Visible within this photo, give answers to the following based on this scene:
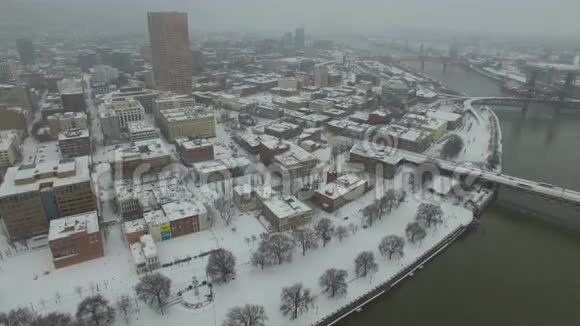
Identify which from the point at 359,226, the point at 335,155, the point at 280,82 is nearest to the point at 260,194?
the point at 359,226

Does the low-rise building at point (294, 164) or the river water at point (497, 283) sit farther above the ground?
the low-rise building at point (294, 164)

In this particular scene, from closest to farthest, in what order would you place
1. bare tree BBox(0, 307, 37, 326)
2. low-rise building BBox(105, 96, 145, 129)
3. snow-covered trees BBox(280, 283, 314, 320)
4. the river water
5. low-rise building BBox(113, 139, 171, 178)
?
bare tree BBox(0, 307, 37, 326) < snow-covered trees BBox(280, 283, 314, 320) < the river water < low-rise building BBox(113, 139, 171, 178) < low-rise building BBox(105, 96, 145, 129)

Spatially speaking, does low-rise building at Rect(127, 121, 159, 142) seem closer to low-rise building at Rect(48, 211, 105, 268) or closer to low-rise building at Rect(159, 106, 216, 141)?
low-rise building at Rect(159, 106, 216, 141)

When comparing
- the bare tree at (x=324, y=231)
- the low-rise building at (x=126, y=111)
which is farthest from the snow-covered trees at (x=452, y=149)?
the low-rise building at (x=126, y=111)

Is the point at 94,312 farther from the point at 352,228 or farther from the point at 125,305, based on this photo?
the point at 352,228

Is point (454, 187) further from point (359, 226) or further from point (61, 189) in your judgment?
point (61, 189)

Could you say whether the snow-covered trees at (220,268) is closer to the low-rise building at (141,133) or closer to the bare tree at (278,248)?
the bare tree at (278,248)

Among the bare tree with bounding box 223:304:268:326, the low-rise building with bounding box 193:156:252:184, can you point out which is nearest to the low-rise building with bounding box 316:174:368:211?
the low-rise building with bounding box 193:156:252:184
